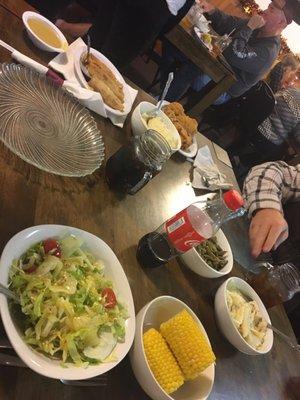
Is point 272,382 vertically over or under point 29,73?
under

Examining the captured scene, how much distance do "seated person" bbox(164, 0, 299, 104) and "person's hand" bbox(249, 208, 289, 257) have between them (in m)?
2.55

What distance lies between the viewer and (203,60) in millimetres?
3221

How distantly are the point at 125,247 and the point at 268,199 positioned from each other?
1066 millimetres

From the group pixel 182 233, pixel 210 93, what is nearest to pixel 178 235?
pixel 182 233

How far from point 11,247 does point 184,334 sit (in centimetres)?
49

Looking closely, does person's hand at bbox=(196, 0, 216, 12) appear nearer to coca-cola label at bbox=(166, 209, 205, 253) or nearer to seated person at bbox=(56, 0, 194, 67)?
seated person at bbox=(56, 0, 194, 67)

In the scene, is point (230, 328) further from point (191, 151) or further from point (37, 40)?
point (37, 40)

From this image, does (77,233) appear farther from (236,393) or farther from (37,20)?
(37,20)

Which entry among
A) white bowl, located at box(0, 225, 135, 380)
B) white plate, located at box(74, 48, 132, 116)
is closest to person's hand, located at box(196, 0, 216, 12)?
white plate, located at box(74, 48, 132, 116)

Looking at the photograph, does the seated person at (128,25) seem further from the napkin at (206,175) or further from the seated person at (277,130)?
the seated person at (277,130)

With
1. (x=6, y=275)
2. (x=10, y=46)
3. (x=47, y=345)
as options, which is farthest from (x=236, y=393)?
(x=10, y=46)

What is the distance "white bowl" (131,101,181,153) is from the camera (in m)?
1.39

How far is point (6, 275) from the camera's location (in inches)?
25.7

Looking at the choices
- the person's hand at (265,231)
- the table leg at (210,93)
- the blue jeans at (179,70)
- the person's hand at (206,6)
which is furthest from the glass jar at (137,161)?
the person's hand at (206,6)
